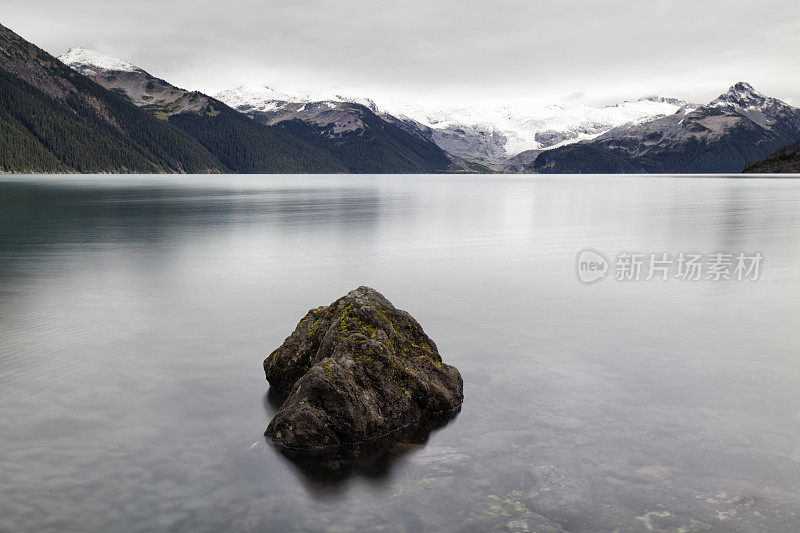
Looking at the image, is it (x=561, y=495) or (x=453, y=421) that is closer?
(x=561, y=495)

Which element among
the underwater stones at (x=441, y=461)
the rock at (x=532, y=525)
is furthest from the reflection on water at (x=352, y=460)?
the rock at (x=532, y=525)

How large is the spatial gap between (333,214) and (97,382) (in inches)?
2071

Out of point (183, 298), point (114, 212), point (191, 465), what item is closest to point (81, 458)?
point (191, 465)

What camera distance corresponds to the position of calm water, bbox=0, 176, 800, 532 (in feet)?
28.2

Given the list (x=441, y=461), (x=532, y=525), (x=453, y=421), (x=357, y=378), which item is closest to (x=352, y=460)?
(x=441, y=461)

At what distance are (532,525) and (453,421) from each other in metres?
3.71

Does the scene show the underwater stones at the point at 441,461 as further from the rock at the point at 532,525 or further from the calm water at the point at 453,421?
the rock at the point at 532,525

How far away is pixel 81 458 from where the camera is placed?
991cm

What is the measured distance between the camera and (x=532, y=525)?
8180 mm

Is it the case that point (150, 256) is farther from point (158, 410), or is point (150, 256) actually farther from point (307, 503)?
point (307, 503)

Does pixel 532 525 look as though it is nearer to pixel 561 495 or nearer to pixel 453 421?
pixel 561 495

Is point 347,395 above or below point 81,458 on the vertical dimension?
above

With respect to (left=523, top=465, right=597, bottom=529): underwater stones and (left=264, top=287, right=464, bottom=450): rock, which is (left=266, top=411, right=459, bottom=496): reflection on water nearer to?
(left=264, top=287, right=464, bottom=450): rock

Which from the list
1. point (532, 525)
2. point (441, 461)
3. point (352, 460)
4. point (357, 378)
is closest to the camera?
point (532, 525)
